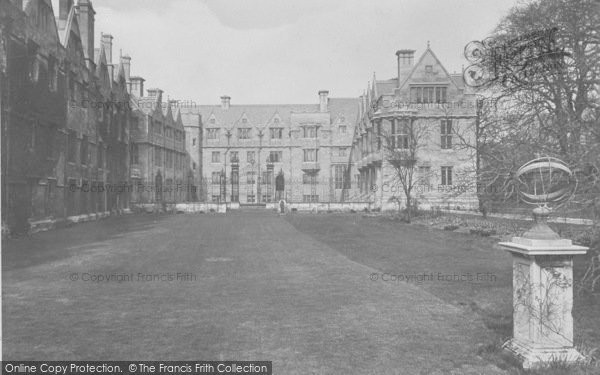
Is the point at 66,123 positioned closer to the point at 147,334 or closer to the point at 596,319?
the point at 147,334

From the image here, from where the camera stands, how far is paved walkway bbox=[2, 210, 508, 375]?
600 cm

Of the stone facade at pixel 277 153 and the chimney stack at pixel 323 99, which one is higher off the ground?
the chimney stack at pixel 323 99

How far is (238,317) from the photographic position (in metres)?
7.74

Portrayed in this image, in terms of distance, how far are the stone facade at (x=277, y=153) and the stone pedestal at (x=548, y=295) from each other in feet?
165

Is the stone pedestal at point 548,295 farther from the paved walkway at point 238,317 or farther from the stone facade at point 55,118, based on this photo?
the stone facade at point 55,118

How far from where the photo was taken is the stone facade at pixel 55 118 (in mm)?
19156

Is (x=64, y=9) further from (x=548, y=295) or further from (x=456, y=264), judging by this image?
(x=548, y=295)

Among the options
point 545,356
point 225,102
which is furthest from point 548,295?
point 225,102

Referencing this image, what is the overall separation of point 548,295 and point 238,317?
15.2 feet

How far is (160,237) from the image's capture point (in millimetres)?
20422

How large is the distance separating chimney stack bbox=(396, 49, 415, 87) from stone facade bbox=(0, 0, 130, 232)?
23.2 metres

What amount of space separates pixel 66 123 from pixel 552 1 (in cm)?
2352

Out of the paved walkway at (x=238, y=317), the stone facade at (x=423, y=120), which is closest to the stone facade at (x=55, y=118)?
the paved walkway at (x=238, y=317)

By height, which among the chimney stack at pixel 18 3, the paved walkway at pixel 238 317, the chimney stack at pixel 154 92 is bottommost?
the paved walkway at pixel 238 317
